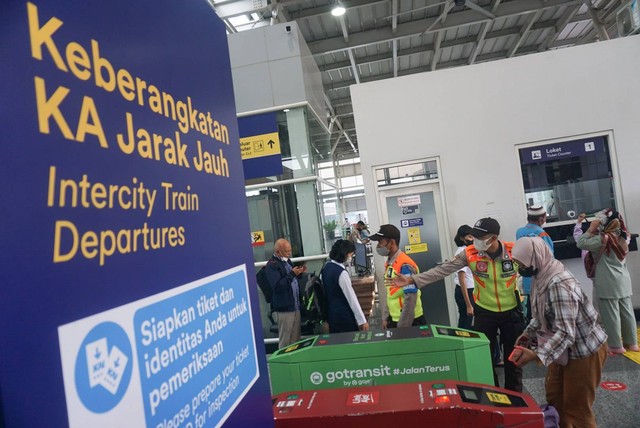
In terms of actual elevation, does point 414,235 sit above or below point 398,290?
above

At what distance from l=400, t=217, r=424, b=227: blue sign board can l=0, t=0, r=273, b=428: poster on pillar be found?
14.4 feet

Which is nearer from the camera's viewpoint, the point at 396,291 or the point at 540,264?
the point at 540,264

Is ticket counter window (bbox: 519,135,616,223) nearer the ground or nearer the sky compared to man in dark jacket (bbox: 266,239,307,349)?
nearer the sky

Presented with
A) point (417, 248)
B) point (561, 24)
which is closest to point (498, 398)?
point (417, 248)

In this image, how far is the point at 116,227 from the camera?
25.0 inches

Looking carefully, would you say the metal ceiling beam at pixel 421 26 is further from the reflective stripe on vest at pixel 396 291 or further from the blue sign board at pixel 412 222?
the reflective stripe on vest at pixel 396 291

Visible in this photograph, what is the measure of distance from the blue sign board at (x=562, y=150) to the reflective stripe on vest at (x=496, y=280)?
2.54m

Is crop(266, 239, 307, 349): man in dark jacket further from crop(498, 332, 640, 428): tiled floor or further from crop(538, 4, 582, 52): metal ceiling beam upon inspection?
crop(538, 4, 582, 52): metal ceiling beam

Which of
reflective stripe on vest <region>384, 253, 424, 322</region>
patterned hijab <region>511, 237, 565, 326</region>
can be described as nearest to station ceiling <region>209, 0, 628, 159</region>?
reflective stripe on vest <region>384, 253, 424, 322</region>

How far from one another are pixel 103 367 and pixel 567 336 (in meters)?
2.10

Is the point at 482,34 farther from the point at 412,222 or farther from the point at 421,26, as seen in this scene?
the point at 412,222

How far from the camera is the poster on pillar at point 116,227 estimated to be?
49 centimetres

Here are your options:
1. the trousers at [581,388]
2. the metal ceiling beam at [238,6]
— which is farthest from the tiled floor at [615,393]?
the metal ceiling beam at [238,6]

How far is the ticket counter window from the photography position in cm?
494
